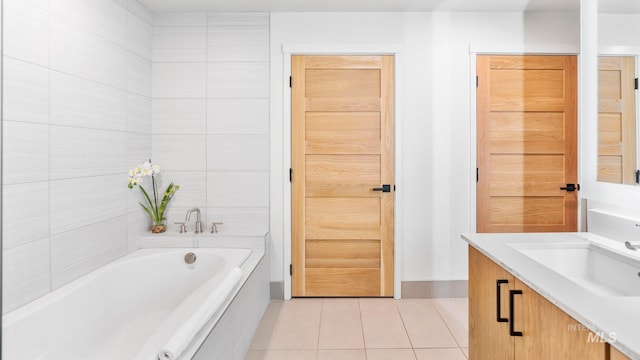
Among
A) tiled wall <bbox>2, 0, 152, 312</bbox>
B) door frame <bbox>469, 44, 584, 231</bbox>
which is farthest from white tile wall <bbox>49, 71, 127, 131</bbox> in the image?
door frame <bbox>469, 44, 584, 231</bbox>

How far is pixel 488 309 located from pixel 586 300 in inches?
24.7

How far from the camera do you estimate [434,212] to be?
3.25 m

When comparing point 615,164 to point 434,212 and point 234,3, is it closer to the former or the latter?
point 434,212

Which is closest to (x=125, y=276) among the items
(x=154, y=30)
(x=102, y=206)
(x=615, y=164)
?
(x=102, y=206)

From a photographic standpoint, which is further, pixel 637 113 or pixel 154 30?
pixel 154 30

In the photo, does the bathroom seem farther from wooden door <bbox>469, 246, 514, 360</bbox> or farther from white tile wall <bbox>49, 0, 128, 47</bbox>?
wooden door <bbox>469, 246, 514, 360</bbox>

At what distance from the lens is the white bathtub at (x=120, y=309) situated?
5.55ft

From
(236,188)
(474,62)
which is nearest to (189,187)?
(236,188)

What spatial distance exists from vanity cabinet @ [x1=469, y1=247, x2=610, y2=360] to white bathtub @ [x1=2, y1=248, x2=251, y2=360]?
Result: 46.4 inches

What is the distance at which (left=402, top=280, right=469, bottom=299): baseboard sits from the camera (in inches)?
128

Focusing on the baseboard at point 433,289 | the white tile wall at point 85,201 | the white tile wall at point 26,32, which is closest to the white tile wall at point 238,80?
the white tile wall at point 85,201

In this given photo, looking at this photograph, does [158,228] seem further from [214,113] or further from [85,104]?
[85,104]

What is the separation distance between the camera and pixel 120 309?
2369mm

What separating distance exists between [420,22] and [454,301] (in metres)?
2.32
